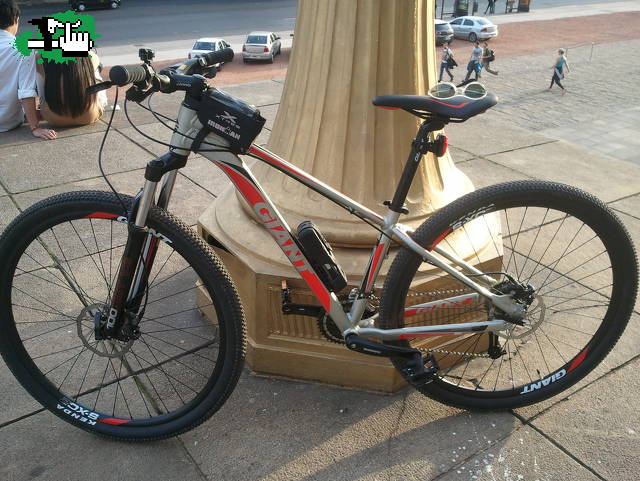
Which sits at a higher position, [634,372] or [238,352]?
[238,352]

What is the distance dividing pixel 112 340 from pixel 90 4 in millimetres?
27599

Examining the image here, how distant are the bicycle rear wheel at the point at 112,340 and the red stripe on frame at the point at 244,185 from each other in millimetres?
253

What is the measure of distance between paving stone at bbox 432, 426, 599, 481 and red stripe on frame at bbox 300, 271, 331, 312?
2.81ft

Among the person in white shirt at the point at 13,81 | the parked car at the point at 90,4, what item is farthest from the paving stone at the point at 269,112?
the parked car at the point at 90,4

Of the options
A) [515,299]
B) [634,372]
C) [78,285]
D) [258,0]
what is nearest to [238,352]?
[515,299]

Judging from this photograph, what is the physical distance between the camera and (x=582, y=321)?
3.49 meters

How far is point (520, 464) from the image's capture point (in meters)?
2.54

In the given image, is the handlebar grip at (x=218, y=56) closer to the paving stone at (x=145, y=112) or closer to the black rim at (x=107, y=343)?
the black rim at (x=107, y=343)

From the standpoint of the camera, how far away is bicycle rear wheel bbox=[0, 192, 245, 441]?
2.31 metres

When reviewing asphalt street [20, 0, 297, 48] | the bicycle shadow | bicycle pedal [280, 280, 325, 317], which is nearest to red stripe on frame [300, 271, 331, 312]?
bicycle pedal [280, 280, 325, 317]

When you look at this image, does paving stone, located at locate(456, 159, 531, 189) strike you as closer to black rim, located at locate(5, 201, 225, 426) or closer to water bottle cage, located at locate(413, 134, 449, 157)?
black rim, located at locate(5, 201, 225, 426)

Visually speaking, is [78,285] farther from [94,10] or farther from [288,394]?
[94,10]

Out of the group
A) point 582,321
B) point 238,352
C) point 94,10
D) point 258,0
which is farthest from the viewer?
point 258,0

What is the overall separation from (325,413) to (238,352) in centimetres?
62
